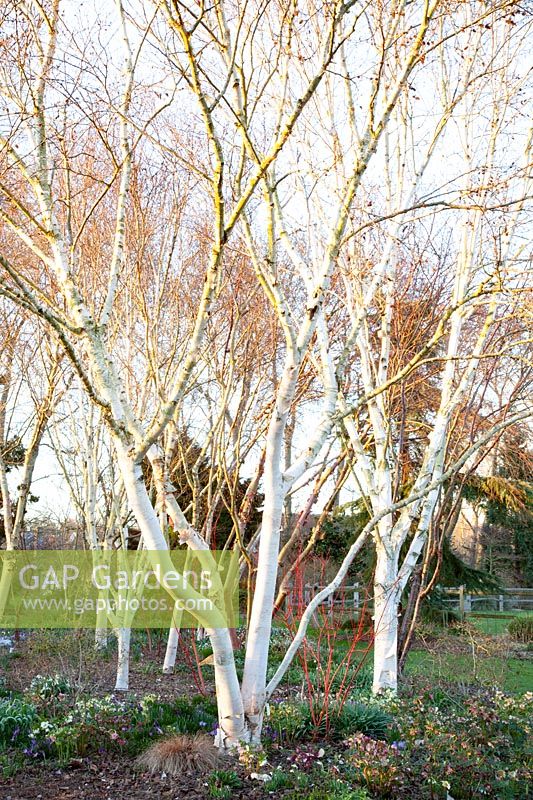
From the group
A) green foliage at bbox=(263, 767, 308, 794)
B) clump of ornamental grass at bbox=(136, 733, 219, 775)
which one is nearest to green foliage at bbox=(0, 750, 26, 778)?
clump of ornamental grass at bbox=(136, 733, 219, 775)

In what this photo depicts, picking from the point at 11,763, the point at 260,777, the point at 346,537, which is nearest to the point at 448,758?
the point at 260,777

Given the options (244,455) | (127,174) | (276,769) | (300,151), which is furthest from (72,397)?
(276,769)

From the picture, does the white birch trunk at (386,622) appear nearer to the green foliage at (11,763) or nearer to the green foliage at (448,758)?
the green foliage at (448,758)

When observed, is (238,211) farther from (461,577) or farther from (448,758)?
(461,577)

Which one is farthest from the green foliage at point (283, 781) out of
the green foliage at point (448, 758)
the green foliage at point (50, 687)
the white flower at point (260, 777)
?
the green foliage at point (50, 687)

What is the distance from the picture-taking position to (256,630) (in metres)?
4.42

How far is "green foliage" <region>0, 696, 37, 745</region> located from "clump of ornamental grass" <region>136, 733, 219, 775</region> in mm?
1126

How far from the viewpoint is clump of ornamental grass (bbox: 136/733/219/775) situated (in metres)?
4.18

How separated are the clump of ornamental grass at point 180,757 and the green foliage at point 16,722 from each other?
113cm

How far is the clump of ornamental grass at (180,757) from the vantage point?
13.7ft

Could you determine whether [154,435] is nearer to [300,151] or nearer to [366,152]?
[366,152]

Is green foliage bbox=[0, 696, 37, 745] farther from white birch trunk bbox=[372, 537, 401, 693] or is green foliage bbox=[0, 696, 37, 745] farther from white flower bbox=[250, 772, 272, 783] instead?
white birch trunk bbox=[372, 537, 401, 693]

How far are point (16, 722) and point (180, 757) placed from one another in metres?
1.57

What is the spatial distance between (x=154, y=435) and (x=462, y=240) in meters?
4.04
